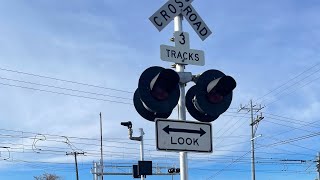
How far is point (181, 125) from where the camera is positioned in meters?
5.35

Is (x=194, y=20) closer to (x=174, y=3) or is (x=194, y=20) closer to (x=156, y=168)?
(x=174, y=3)

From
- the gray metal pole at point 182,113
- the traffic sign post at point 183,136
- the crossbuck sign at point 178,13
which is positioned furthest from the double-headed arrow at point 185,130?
the crossbuck sign at point 178,13

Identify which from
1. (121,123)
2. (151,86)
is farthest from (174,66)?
(121,123)

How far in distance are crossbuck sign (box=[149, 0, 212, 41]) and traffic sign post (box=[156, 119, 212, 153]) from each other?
1.20 m

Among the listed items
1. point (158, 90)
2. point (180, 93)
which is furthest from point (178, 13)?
point (158, 90)

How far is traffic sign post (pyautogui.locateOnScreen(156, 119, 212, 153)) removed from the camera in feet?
17.1

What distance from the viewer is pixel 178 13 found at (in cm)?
598

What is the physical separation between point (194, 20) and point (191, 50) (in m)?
0.42

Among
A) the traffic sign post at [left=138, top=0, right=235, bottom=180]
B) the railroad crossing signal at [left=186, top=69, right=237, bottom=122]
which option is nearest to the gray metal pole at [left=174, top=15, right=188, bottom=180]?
the traffic sign post at [left=138, top=0, right=235, bottom=180]

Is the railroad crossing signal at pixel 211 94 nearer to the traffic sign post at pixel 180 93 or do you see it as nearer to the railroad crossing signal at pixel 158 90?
the traffic sign post at pixel 180 93

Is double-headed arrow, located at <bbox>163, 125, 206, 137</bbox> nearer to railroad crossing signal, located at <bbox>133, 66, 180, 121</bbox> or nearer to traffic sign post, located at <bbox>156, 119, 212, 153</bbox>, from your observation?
traffic sign post, located at <bbox>156, 119, 212, 153</bbox>

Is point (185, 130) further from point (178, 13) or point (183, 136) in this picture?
point (178, 13)

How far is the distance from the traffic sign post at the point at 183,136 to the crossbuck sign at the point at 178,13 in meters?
1.20

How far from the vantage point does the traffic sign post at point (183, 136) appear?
5.21 meters
